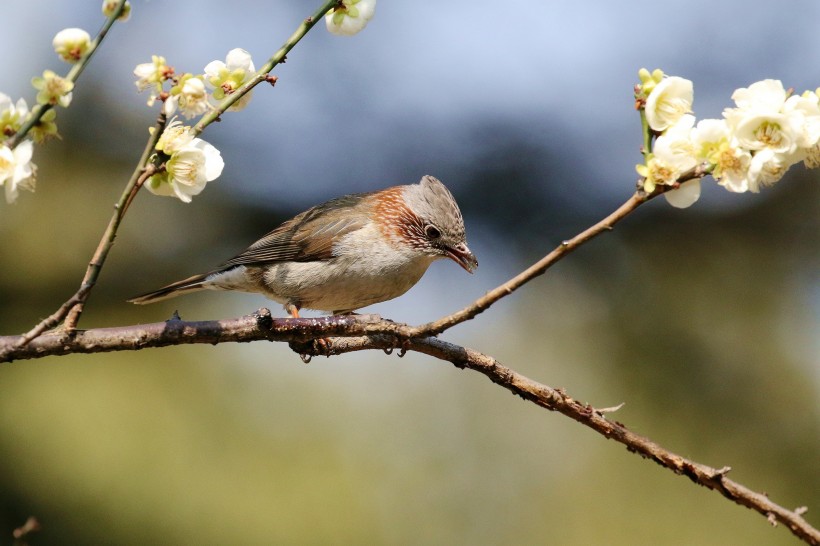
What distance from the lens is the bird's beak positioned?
5570 mm

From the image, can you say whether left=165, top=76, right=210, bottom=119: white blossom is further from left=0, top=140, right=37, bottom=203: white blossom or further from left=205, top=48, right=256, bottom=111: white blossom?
left=0, top=140, right=37, bottom=203: white blossom

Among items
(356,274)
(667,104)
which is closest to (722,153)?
(667,104)

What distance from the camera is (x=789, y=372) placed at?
975 centimetres

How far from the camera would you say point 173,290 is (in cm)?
586

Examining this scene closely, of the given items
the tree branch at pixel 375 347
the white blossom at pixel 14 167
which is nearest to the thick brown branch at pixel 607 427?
the tree branch at pixel 375 347

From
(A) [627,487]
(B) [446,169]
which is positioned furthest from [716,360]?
(B) [446,169]

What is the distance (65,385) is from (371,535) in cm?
326

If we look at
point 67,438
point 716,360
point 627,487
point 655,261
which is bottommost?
point 67,438

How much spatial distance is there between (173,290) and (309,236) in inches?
39.6

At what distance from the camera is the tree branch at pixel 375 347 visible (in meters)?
2.61

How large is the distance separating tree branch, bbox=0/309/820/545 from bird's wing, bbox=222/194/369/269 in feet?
8.80

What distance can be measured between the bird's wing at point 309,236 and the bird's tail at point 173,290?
0.76ft

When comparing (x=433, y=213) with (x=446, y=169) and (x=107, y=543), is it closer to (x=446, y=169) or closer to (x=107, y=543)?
(x=107, y=543)

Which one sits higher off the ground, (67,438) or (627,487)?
(627,487)
